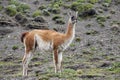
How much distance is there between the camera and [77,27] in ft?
119

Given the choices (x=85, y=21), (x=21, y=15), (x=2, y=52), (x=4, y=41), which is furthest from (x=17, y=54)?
(x=85, y=21)

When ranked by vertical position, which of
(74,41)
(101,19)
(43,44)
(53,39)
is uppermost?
(53,39)

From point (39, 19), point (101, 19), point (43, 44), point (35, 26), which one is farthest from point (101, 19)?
point (43, 44)

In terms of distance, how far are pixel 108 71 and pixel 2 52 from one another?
1059 centimetres

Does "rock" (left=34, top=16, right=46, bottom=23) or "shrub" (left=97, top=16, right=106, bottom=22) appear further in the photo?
"shrub" (left=97, top=16, right=106, bottom=22)

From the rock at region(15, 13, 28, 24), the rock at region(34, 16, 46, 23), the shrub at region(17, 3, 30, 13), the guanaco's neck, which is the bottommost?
the shrub at region(17, 3, 30, 13)

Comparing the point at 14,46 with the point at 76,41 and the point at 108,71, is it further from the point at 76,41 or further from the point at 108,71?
the point at 108,71

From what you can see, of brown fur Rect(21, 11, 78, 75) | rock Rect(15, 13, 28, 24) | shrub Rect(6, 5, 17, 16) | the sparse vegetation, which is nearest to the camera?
brown fur Rect(21, 11, 78, 75)

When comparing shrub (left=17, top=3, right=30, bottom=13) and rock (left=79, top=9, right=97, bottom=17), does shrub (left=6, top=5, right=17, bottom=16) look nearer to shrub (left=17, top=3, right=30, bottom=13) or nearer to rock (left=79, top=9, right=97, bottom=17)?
shrub (left=17, top=3, right=30, bottom=13)

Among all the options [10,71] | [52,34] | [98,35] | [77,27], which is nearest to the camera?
[52,34]

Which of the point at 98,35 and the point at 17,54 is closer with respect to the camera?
the point at 17,54

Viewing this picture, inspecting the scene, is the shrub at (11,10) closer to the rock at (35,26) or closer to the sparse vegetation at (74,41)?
the sparse vegetation at (74,41)

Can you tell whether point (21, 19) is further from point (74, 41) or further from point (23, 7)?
point (74, 41)

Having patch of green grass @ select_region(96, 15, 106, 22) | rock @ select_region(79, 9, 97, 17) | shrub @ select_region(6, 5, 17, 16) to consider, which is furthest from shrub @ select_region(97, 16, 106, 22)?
shrub @ select_region(6, 5, 17, 16)
